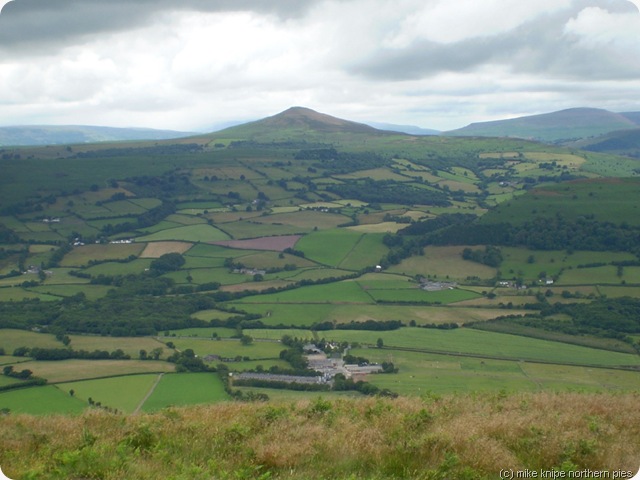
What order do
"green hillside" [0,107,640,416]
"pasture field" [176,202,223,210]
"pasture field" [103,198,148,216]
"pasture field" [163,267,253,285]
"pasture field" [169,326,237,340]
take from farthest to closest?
"pasture field" [176,202,223,210] → "pasture field" [103,198,148,216] → "pasture field" [163,267,253,285] → "pasture field" [169,326,237,340] → "green hillside" [0,107,640,416]

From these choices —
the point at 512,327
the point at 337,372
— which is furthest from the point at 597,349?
the point at 337,372

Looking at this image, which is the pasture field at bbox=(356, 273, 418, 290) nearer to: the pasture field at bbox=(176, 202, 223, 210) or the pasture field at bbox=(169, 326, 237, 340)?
the pasture field at bbox=(169, 326, 237, 340)

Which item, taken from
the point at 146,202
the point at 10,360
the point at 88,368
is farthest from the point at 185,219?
Result: the point at 88,368

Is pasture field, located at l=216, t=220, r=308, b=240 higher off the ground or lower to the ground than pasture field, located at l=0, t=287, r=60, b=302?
higher

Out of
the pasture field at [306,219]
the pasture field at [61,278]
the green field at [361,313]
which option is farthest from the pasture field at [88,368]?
the pasture field at [306,219]

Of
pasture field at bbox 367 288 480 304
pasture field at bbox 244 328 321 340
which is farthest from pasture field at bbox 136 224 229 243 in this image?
pasture field at bbox 244 328 321 340

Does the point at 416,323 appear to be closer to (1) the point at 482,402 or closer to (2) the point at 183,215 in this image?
(1) the point at 482,402

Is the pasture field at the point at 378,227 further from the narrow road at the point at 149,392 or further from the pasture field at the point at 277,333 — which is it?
the narrow road at the point at 149,392
